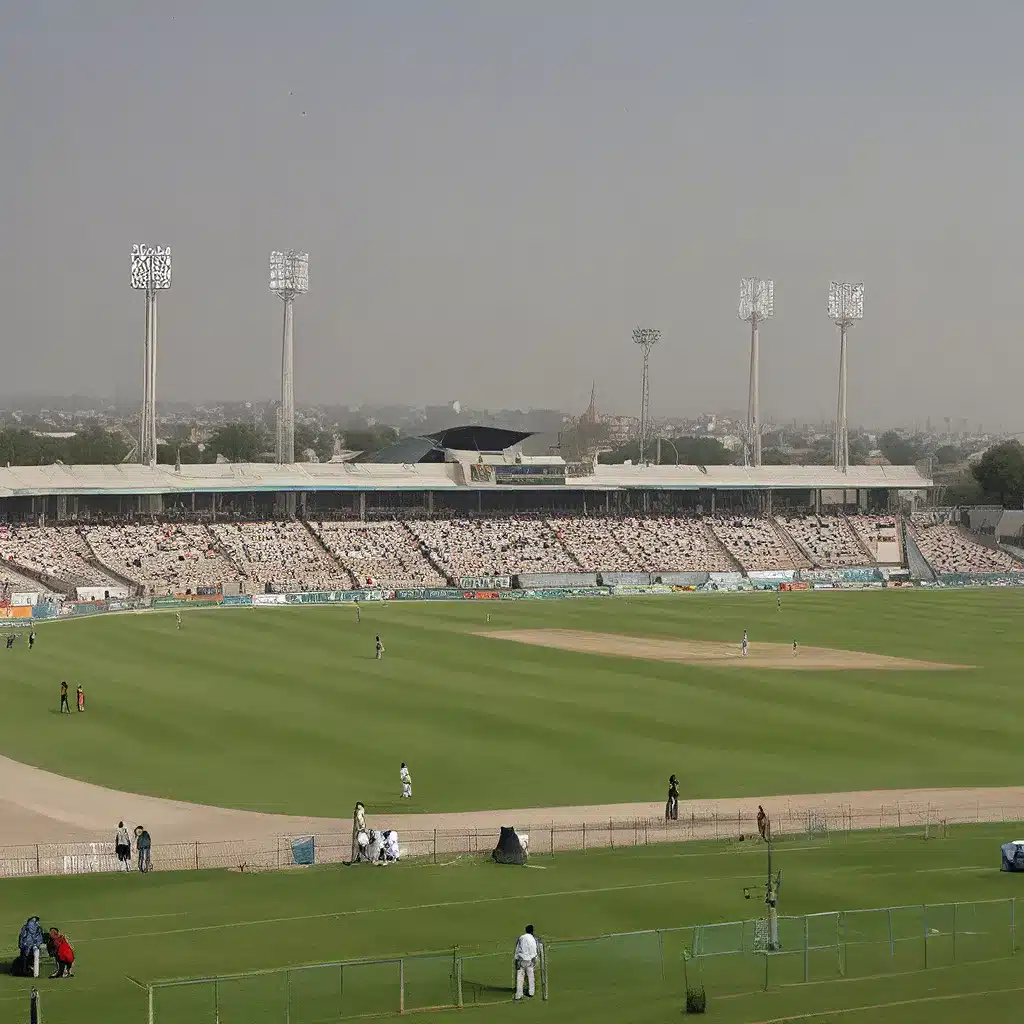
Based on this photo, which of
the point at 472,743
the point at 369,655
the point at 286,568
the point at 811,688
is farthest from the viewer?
the point at 286,568

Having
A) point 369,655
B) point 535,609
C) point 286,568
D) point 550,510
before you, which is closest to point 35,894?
point 369,655

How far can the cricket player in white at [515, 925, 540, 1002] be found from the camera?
79.0ft

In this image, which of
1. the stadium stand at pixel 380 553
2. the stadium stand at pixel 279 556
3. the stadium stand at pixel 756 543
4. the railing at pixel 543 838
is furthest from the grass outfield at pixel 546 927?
the stadium stand at pixel 756 543

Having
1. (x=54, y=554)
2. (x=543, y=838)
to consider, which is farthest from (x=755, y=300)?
(x=543, y=838)

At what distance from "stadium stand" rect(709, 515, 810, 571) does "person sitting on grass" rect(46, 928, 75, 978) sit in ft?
368

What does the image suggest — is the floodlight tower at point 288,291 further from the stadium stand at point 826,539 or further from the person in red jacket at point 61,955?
the person in red jacket at point 61,955

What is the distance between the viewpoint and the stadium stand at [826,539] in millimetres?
140625

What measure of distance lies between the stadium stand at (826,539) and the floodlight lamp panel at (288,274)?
155 feet

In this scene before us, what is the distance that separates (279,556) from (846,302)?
70.5 m

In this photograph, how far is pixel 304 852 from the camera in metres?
36.2

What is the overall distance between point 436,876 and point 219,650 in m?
Answer: 45.9

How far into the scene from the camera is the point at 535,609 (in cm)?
10762

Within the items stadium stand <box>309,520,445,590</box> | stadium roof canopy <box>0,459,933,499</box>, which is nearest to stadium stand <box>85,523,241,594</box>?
stadium roof canopy <box>0,459,933,499</box>

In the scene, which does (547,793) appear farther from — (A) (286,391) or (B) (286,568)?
(A) (286,391)
